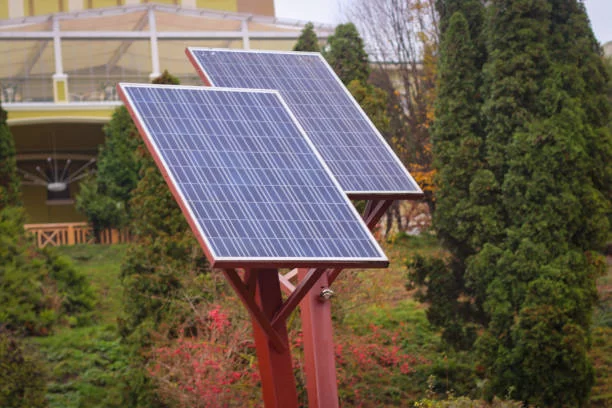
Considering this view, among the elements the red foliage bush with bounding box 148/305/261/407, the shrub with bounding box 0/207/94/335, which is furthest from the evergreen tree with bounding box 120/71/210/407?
the shrub with bounding box 0/207/94/335

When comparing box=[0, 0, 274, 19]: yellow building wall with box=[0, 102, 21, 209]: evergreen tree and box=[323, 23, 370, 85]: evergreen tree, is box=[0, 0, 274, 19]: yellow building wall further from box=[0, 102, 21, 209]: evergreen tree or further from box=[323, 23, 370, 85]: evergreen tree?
box=[323, 23, 370, 85]: evergreen tree

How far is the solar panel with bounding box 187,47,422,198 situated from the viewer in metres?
11.3

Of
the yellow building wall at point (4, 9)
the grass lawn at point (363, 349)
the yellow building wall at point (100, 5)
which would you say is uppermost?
the yellow building wall at point (100, 5)

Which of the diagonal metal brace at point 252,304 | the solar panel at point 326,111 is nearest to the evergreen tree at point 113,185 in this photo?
the solar panel at point 326,111

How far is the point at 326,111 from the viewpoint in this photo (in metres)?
12.5

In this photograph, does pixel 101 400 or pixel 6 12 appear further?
pixel 6 12

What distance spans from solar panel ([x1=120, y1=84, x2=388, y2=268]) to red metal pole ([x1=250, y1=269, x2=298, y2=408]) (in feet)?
2.52

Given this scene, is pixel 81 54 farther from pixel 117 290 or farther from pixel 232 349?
pixel 232 349

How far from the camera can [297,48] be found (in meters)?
25.3

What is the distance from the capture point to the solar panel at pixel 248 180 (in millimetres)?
8773

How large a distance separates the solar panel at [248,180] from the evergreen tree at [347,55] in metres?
13.0

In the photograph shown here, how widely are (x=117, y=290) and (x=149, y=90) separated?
12.6m

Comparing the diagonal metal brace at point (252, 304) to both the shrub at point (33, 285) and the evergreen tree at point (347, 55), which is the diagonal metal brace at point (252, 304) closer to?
the shrub at point (33, 285)

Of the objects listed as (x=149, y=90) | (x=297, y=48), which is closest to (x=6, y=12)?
(x=297, y=48)
